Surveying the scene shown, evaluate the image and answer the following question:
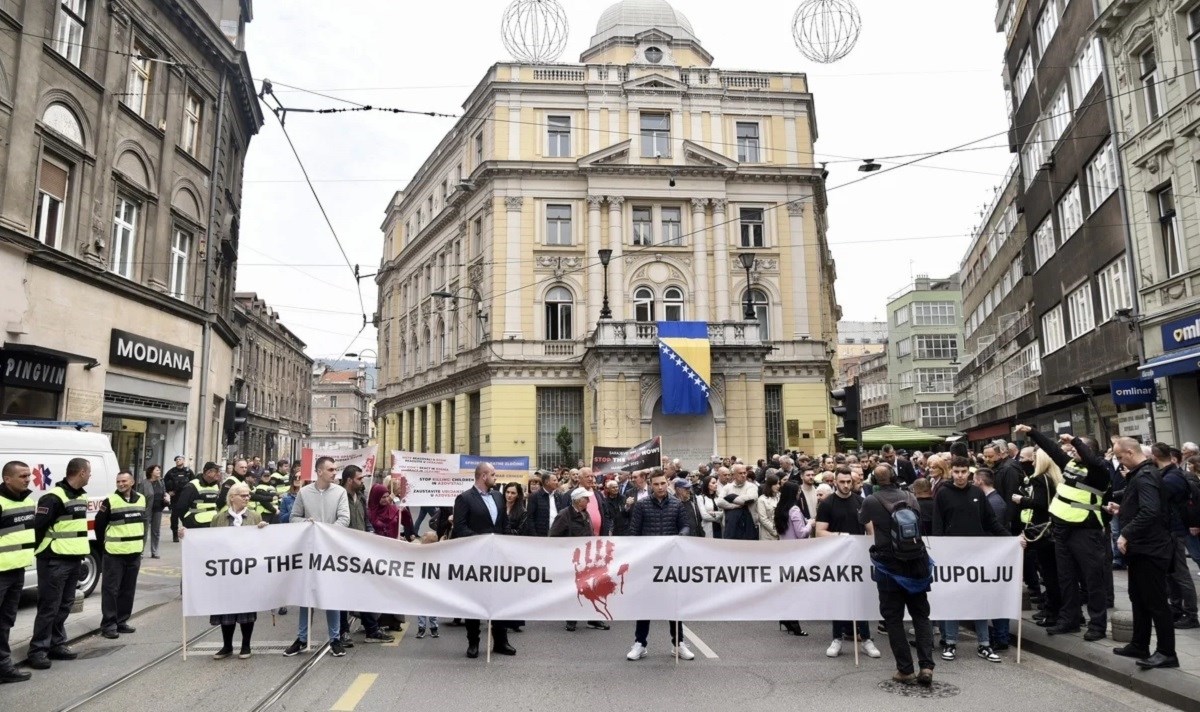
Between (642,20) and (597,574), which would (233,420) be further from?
(642,20)

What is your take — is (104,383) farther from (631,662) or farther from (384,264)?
(384,264)

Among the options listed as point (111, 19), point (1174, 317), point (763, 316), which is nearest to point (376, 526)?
point (111, 19)

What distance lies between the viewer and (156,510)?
16188mm

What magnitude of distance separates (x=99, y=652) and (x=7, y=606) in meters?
1.43

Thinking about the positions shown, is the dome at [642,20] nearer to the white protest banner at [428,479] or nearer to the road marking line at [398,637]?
the white protest banner at [428,479]

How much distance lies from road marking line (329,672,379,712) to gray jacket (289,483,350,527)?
2158mm

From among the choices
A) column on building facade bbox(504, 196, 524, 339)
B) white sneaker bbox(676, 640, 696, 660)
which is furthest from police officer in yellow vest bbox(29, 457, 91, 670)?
column on building facade bbox(504, 196, 524, 339)

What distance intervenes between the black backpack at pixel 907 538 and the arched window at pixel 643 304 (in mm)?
29811

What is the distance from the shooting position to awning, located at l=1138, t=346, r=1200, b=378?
1571cm

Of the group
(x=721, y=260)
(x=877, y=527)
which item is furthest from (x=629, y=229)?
(x=877, y=527)

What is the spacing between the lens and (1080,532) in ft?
27.1

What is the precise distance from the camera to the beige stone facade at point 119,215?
626 inches

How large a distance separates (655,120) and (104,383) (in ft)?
89.5

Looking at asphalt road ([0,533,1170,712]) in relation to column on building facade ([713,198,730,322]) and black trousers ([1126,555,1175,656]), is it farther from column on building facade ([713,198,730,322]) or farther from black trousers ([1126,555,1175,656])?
column on building facade ([713,198,730,322])
